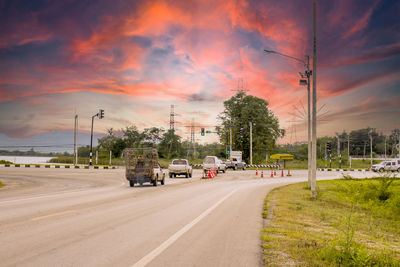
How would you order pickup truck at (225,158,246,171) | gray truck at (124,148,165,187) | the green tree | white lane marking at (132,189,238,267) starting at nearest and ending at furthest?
white lane marking at (132,189,238,267)
gray truck at (124,148,165,187)
pickup truck at (225,158,246,171)
the green tree

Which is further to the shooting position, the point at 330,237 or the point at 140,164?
the point at 140,164

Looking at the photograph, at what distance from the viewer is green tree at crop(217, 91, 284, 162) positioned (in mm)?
83688

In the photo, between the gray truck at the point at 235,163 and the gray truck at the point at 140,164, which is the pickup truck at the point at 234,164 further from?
→ the gray truck at the point at 140,164

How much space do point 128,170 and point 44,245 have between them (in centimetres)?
1659

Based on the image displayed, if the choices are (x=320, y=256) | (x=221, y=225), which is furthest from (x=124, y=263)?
(x=221, y=225)

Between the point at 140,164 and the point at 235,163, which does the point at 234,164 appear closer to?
the point at 235,163

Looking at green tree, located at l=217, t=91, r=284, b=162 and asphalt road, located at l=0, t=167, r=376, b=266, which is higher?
green tree, located at l=217, t=91, r=284, b=162

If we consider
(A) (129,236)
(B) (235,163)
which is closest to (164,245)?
(A) (129,236)

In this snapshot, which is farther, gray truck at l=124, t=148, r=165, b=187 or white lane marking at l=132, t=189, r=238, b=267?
gray truck at l=124, t=148, r=165, b=187

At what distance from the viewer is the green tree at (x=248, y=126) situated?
83.7 m

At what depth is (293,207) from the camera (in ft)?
42.5

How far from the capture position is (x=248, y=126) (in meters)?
83.2

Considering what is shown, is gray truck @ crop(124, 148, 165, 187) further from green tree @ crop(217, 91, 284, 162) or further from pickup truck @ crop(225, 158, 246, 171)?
green tree @ crop(217, 91, 284, 162)

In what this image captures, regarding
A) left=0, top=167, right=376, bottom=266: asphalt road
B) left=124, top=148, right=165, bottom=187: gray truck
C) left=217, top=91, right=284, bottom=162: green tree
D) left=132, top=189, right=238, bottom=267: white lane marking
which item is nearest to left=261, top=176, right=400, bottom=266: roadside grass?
left=0, top=167, right=376, bottom=266: asphalt road
